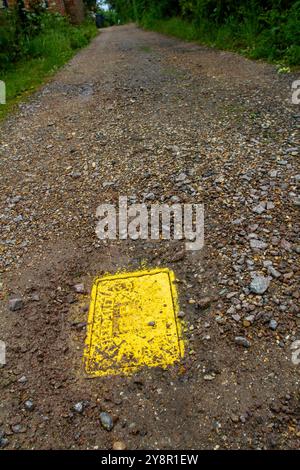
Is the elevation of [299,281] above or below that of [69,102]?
below

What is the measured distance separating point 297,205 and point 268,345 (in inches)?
55.5

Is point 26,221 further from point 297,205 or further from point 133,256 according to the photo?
point 297,205

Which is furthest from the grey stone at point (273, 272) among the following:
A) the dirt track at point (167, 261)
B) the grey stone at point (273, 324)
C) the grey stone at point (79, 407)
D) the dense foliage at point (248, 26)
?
the dense foliage at point (248, 26)

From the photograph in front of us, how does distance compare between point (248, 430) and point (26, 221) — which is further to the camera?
point (26, 221)

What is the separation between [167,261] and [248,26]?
674cm

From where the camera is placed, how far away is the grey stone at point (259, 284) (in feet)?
7.98

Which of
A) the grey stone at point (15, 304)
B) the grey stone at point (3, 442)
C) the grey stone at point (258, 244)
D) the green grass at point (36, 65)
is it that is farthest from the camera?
the green grass at point (36, 65)

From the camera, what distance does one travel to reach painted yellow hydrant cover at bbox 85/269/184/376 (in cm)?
218

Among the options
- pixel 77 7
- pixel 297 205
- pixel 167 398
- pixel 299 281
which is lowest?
pixel 167 398

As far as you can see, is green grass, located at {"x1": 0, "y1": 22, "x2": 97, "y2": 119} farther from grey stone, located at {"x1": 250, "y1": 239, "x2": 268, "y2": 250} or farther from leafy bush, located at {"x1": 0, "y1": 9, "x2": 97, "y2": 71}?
grey stone, located at {"x1": 250, "y1": 239, "x2": 268, "y2": 250}

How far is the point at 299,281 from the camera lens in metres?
2.46

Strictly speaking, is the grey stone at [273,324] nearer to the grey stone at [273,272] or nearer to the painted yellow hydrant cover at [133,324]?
the grey stone at [273,272]

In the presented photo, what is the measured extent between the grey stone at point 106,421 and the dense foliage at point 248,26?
6117 millimetres
